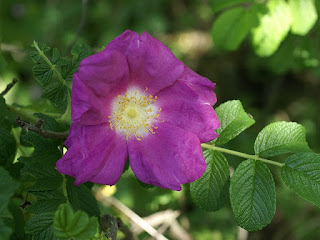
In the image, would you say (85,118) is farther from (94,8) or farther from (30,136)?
(94,8)

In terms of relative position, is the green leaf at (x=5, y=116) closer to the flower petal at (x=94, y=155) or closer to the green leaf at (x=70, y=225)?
the flower petal at (x=94, y=155)

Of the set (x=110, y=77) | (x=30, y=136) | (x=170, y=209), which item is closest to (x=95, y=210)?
(x=30, y=136)

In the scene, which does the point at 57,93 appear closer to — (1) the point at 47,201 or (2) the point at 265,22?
(1) the point at 47,201

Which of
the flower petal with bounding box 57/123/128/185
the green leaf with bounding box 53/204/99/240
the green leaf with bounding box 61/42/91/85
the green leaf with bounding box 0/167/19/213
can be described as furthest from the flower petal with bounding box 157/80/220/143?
the green leaf with bounding box 0/167/19/213

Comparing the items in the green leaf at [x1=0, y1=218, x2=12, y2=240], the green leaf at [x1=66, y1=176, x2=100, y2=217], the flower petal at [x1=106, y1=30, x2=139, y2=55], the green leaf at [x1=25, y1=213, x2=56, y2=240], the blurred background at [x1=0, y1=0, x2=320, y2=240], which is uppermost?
the flower petal at [x1=106, y1=30, x2=139, y2=55]

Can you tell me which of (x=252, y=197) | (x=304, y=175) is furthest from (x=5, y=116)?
(x=304, y=175)

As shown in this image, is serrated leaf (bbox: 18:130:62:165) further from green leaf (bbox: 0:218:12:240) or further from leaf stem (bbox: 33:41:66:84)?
green leaf (bbox: 0:218:12:240)
